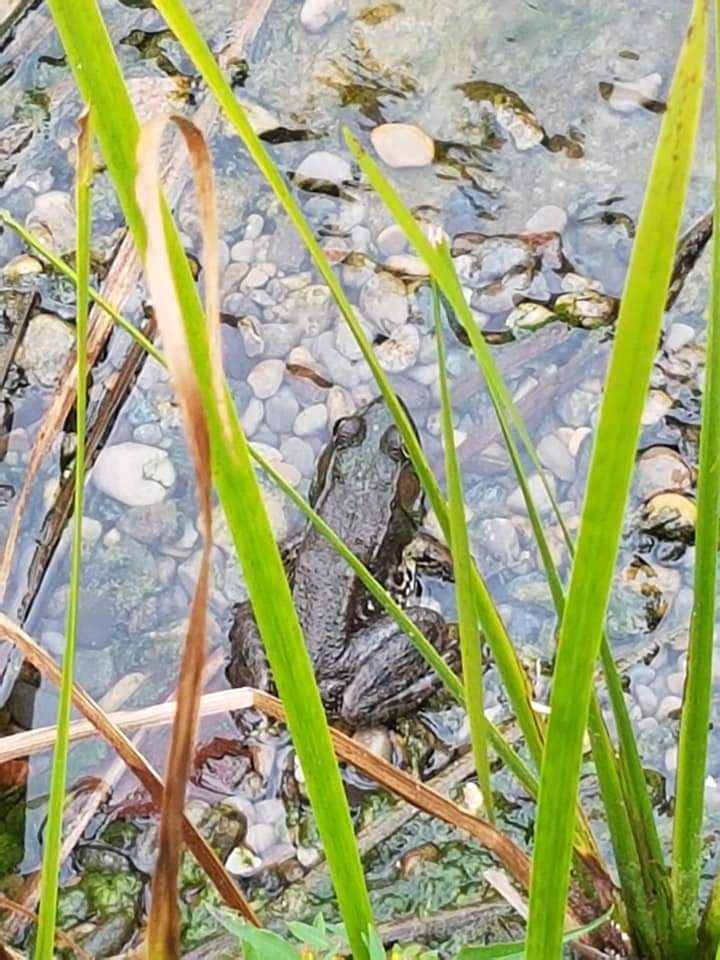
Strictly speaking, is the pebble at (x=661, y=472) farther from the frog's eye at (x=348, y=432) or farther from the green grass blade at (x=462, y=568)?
the green grass blade at (x=462, y=568)

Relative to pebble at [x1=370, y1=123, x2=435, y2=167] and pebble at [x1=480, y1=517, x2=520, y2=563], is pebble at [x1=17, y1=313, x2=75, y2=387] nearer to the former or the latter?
pebble at [x1=370, y1=123, x2=435, y2=167]

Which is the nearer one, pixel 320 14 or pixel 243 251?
pixel 243 251

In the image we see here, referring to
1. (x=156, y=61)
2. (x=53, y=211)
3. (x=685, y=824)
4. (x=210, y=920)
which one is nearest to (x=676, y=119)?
(x=685, y=824)

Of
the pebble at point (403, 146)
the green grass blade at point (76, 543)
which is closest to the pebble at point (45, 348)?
the pebble at point (403, 146)

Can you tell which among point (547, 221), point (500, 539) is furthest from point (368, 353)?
point (547, 221)

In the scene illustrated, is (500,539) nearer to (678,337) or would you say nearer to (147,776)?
(678,337)

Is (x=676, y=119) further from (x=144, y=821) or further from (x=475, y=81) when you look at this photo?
(x=475, y=81)
